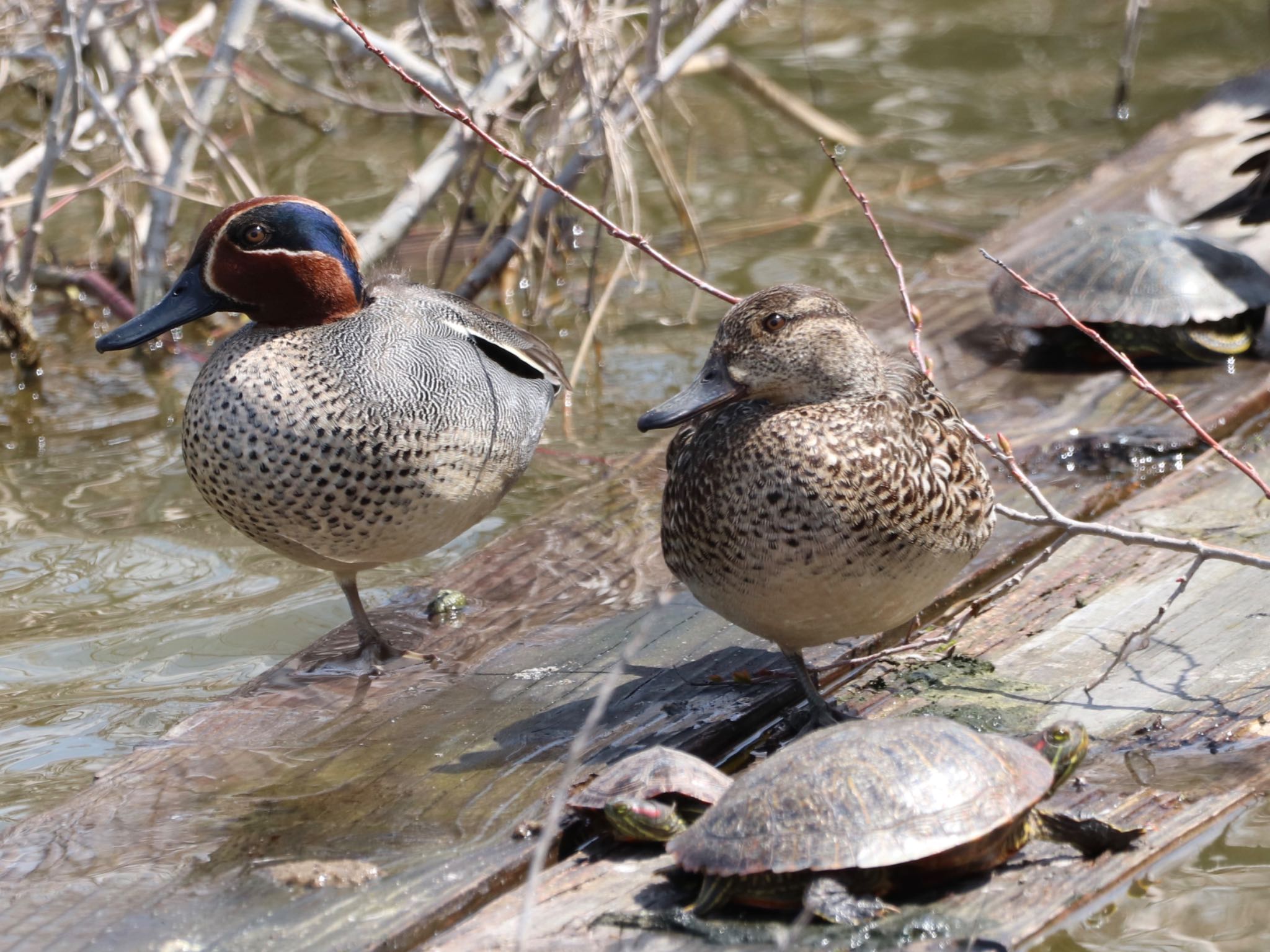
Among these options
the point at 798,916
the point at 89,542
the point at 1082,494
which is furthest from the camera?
the point at 89,542

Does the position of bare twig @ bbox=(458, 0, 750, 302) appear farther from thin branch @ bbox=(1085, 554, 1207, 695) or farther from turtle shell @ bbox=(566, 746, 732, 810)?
turtle shell @ bbox=(566, 746, 732, 810)

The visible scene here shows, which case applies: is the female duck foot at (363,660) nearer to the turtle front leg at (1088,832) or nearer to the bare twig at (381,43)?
the turtle front leg at (1088,832)

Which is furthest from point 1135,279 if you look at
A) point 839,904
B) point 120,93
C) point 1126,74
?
point 1126,74

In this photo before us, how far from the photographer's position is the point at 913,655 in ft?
11.2

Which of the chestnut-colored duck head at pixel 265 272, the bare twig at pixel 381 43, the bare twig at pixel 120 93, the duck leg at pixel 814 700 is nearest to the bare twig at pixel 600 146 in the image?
the bare twig at pixel 381 43

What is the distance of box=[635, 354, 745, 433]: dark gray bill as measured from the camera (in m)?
3.12

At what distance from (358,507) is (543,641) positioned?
530 millimetres

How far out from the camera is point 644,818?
2.66m

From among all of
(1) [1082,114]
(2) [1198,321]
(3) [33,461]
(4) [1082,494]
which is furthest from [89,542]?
(1) [1082,114]

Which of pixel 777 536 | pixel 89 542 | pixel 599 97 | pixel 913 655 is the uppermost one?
pixel 599 97

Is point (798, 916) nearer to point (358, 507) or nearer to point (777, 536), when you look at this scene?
point (777, 536)

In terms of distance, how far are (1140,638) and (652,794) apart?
1216 mm

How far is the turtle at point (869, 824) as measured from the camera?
97.1 inches

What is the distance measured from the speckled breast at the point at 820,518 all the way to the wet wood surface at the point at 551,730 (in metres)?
0.19
